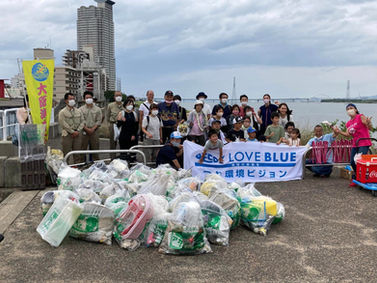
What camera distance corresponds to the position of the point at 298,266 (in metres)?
4.27

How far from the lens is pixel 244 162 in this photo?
8.48 m

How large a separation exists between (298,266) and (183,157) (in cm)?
456

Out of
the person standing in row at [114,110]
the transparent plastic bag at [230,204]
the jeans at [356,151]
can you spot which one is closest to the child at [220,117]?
the person standing in row at [114,110]

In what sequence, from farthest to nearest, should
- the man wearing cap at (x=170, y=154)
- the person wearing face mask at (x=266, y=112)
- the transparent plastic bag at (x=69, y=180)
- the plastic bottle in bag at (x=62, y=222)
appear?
the person wearing face mask at (x=266, y=112)
the man wearing cap at (x=170, y=154)
the transparent plastic bag at (x=69, y=180)
the plastic bottle in bag at (x=62, y=222)

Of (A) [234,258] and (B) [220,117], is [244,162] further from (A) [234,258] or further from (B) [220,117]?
(A) [234,258]

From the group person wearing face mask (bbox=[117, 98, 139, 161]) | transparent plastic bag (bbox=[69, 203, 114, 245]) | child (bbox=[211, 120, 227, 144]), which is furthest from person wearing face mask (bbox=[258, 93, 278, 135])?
transparent plastic bag (bbox=[69, 203, 114, 245])

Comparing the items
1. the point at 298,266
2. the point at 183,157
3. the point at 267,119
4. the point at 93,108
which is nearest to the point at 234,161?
the point at 183,157

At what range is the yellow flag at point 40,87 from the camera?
A: 8.86 m

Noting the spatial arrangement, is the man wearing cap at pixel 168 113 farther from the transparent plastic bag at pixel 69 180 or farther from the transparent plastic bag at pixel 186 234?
the transparent plastic bag at pixel 186 234

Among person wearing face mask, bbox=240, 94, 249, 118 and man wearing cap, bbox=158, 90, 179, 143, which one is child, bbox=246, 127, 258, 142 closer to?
person wearing face mask, bbox=240, 94, 249, 118

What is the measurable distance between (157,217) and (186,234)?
0.50 meters

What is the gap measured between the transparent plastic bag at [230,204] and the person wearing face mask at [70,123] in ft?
15.4

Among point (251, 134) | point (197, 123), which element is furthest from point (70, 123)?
point (251, 134)

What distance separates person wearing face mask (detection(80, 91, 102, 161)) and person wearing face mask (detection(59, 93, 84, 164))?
22 cm
